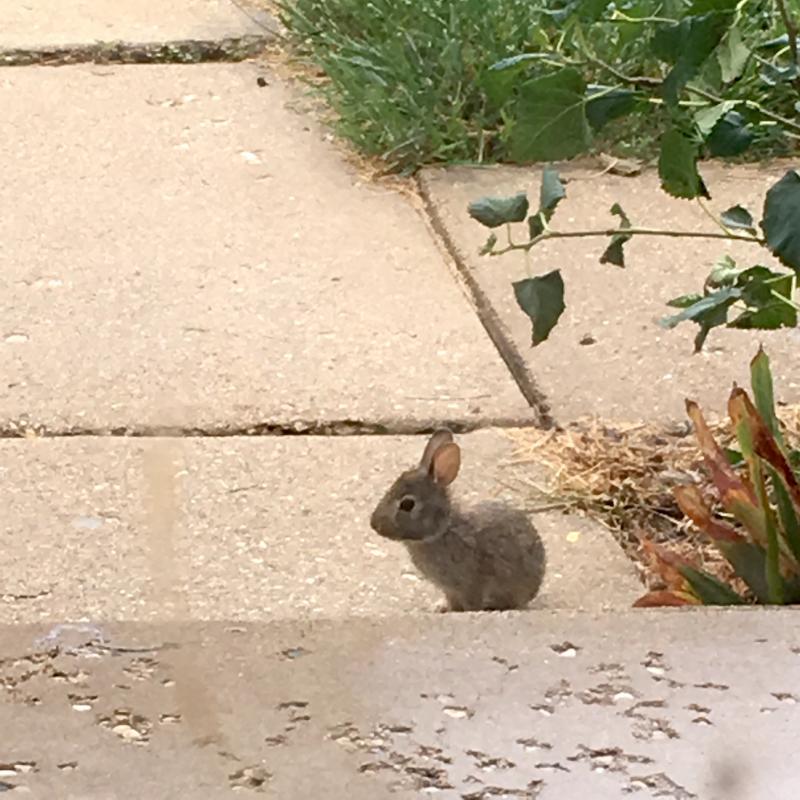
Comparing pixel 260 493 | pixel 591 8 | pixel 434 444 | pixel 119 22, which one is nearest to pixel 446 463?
pixel 434 444

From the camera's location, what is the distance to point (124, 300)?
412 cm

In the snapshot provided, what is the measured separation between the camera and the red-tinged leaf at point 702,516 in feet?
9.26

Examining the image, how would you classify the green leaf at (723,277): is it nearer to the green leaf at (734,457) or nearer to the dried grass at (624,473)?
the green leaf at (734,457)

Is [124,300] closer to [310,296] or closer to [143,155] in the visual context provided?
[310,296]

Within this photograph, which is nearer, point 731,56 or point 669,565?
point 731,56

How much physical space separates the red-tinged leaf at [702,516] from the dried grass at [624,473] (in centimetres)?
31

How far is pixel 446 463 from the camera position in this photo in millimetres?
3160

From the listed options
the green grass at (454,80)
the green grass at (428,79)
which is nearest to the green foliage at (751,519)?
the green grass at (454,80)

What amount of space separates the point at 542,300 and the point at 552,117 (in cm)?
27

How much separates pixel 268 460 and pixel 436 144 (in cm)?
164

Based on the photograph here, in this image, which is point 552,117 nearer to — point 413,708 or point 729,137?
point 729,137

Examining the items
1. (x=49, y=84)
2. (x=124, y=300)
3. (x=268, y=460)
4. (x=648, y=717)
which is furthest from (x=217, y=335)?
(x=648, y=717)

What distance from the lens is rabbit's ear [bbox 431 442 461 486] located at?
3.14m

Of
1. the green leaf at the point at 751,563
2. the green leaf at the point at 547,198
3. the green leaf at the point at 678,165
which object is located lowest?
the green leaf at the point at 751,563
